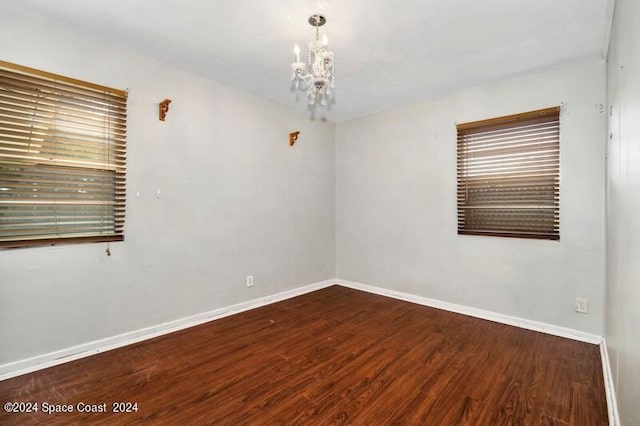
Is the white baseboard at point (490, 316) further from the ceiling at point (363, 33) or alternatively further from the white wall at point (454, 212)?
the ceiling at point (363, 33)

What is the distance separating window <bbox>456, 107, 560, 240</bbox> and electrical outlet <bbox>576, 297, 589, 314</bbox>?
579 millimetres

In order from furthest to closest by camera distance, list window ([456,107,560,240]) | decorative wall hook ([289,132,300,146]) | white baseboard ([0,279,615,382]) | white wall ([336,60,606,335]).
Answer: decorative wall hook ([289,132,300,146]) < window ([456,107,560,240]) < white wall ([336,60,606,335]) < white baseboard ([0,279,615,382])

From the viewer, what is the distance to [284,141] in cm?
404

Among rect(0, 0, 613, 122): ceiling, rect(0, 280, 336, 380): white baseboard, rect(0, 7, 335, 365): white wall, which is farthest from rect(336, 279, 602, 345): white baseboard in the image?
rect(0, 0, 613, 122): ceiling

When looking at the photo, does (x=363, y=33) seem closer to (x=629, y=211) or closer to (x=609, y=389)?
(x=629, y=211)

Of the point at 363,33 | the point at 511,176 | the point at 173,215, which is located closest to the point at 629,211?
the point at 511,176

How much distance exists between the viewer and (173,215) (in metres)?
3.00

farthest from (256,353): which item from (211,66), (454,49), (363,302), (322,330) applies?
(454,49)

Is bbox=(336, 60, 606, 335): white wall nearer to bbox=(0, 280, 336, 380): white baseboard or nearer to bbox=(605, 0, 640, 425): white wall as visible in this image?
bbox=(605, 0, 640, 425): white wall

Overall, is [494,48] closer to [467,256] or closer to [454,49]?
[454,49]

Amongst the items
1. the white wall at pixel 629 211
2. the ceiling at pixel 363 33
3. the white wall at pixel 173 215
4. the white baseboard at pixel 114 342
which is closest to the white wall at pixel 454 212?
the ceiling at pixel 363 33

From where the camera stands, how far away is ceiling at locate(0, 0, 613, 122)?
210 centimetres

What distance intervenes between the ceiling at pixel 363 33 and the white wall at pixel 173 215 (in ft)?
0.83

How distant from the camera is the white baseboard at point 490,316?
2791mm
